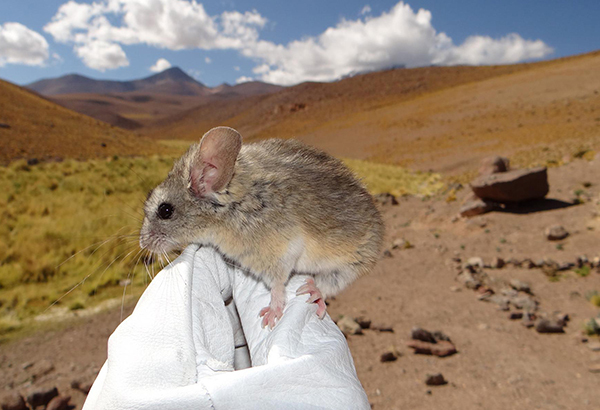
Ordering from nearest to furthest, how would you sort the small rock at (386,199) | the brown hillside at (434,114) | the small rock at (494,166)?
1. the small rock at (494,166)
2. the small rock at (386,199)
3. the brown hillside at (434,114)

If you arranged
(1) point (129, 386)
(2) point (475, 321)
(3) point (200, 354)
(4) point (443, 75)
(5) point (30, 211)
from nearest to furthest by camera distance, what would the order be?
(1) point (129, 386), (3) point (200, 354), (2) point (475, 321), (5) point (30, 211), (4) point (443, 75)

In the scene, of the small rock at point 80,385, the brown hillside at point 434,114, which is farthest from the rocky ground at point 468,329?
the brown hillside at point 434,114

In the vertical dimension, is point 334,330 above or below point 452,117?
below

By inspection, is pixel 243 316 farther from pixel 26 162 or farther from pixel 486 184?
pixel 26 162

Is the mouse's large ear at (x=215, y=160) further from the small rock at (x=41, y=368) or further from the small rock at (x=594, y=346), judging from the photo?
the small rock at (x=594, y=346)

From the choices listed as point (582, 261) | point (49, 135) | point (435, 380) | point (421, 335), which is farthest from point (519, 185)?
point (49, 135)

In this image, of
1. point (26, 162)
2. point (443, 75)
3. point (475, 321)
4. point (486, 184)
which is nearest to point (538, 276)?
point (475, 321)
